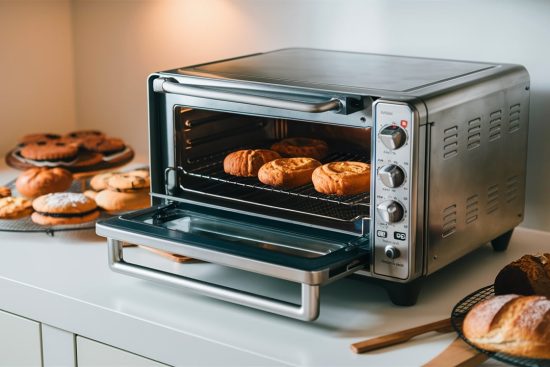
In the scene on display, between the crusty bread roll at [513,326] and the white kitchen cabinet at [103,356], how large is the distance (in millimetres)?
464

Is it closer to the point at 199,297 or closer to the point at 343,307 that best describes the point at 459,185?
the point at 343,307

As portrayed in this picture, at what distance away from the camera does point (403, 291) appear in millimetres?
1319

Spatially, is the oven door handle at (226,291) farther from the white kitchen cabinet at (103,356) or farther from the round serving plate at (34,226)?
the round serving plate at (34,226)

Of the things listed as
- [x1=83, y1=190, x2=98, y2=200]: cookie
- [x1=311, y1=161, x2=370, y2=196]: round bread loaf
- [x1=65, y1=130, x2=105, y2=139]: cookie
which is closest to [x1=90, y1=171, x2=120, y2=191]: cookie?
[x1=83, y1=190, x2=98, y2=200]: cookie

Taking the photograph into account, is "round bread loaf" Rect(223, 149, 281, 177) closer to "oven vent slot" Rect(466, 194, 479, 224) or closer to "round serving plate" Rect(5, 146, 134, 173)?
"oven vent slot" Rect(466, 194, 479, 224)

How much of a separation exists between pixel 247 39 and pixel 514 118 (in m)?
0.74

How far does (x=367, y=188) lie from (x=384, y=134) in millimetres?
181

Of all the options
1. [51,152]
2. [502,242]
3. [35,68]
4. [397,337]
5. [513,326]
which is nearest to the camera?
[513,326]

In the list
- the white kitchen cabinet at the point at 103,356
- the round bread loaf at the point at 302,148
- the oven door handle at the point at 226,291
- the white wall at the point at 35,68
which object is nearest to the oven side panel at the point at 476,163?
the oven door handle at the point at 226,291

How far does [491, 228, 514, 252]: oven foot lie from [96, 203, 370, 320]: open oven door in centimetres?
37

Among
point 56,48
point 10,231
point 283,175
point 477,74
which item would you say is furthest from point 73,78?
point 477,74

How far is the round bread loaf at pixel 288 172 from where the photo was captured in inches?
56.9

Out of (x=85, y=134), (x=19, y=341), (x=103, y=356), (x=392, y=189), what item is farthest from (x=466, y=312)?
(x=85, y=134)

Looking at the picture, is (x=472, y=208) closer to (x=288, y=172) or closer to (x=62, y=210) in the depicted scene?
(x=288, y=172)
